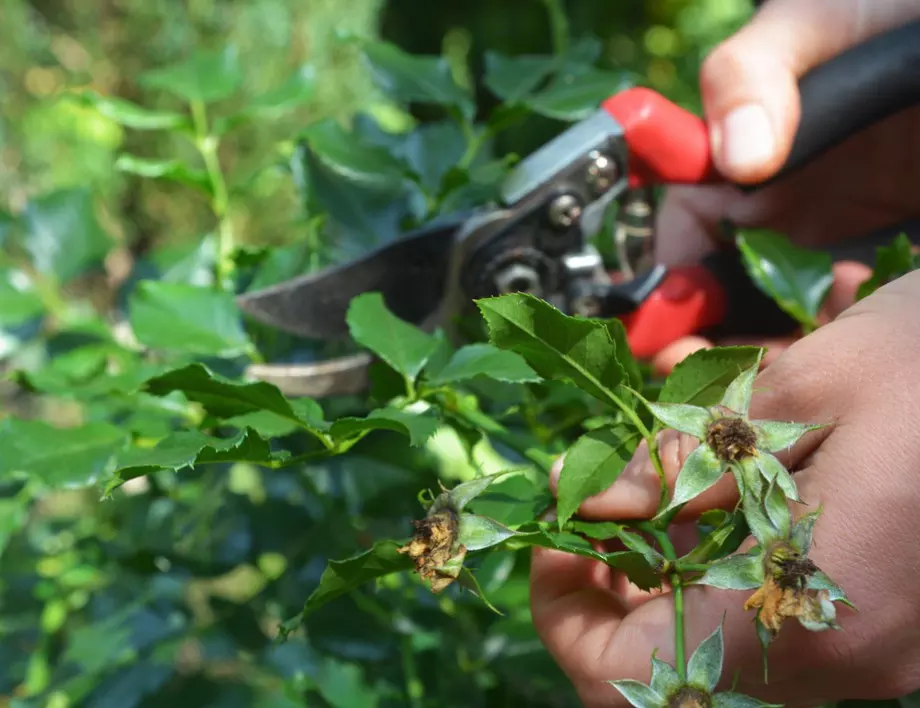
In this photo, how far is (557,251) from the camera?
67 centimetres

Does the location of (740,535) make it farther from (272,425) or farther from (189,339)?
(189,339)

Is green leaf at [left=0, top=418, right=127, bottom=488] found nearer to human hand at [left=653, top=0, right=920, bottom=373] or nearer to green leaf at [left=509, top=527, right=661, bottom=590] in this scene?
green leaf at [left=509, top=527, right=661, bottom=590]

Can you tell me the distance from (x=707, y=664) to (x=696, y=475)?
0.22 feet

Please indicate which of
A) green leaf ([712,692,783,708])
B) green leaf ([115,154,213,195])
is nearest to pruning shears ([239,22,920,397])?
green leaf ([115,154,213,195])

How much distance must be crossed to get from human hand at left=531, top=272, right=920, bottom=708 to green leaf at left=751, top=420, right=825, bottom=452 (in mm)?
38

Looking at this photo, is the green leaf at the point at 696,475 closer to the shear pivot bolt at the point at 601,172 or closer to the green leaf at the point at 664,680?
the green leaf at the point at 664,680

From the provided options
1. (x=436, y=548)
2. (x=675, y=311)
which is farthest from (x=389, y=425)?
(x=675, y=311)

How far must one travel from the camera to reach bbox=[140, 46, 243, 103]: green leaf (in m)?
0.70

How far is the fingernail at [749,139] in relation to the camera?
63 centimetres

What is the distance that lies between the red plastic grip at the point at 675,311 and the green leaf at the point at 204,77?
1.08 feet

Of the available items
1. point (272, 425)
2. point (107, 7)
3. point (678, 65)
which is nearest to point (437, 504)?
point (272, 425)

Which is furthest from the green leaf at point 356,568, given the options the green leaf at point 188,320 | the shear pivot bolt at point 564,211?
the shear pivot bolt at point 564,211

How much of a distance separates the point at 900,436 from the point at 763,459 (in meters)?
0.07

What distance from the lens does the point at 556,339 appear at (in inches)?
14.9
